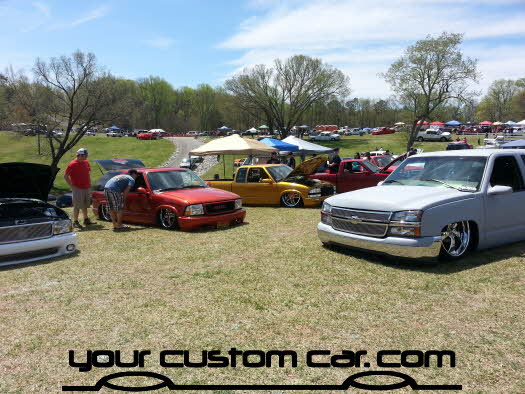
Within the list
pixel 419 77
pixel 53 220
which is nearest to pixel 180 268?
pixel 53 220

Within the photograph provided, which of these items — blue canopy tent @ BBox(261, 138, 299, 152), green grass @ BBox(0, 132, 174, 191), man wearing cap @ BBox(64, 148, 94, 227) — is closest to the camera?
man wearing cap @ BBox(64, 148, 94, 227)

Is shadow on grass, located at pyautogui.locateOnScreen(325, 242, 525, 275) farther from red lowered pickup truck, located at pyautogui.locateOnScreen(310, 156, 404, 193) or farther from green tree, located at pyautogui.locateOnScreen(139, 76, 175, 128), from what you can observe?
green tree, located at pyautogui.locateOnScreen(139, 76, 175, 128)

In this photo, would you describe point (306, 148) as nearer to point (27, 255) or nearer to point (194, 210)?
point (194, 210)

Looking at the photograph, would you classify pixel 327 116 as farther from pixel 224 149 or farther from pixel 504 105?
pixel 224 149

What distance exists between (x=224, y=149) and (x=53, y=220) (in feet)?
32.9

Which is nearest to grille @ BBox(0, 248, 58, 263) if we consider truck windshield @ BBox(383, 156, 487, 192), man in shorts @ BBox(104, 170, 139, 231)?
man in shorts @ BBox(104, 170, 139, 231)

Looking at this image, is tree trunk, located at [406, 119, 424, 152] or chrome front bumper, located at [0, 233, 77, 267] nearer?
chrome front bumper, located at [0, 233, 77, 267]

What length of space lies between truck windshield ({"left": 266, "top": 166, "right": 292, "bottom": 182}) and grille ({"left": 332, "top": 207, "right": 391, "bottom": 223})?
259 inches

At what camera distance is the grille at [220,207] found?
874cm

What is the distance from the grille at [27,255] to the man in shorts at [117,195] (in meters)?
2.46

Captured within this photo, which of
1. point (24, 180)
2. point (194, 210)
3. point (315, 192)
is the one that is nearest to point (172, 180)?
point (194, 210)

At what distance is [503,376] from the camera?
287 cm

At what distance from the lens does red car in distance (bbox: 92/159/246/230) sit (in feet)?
28.1

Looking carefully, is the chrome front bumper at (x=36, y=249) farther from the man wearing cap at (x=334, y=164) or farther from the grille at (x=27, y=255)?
the man wearing cap at (x=334, y=164)
